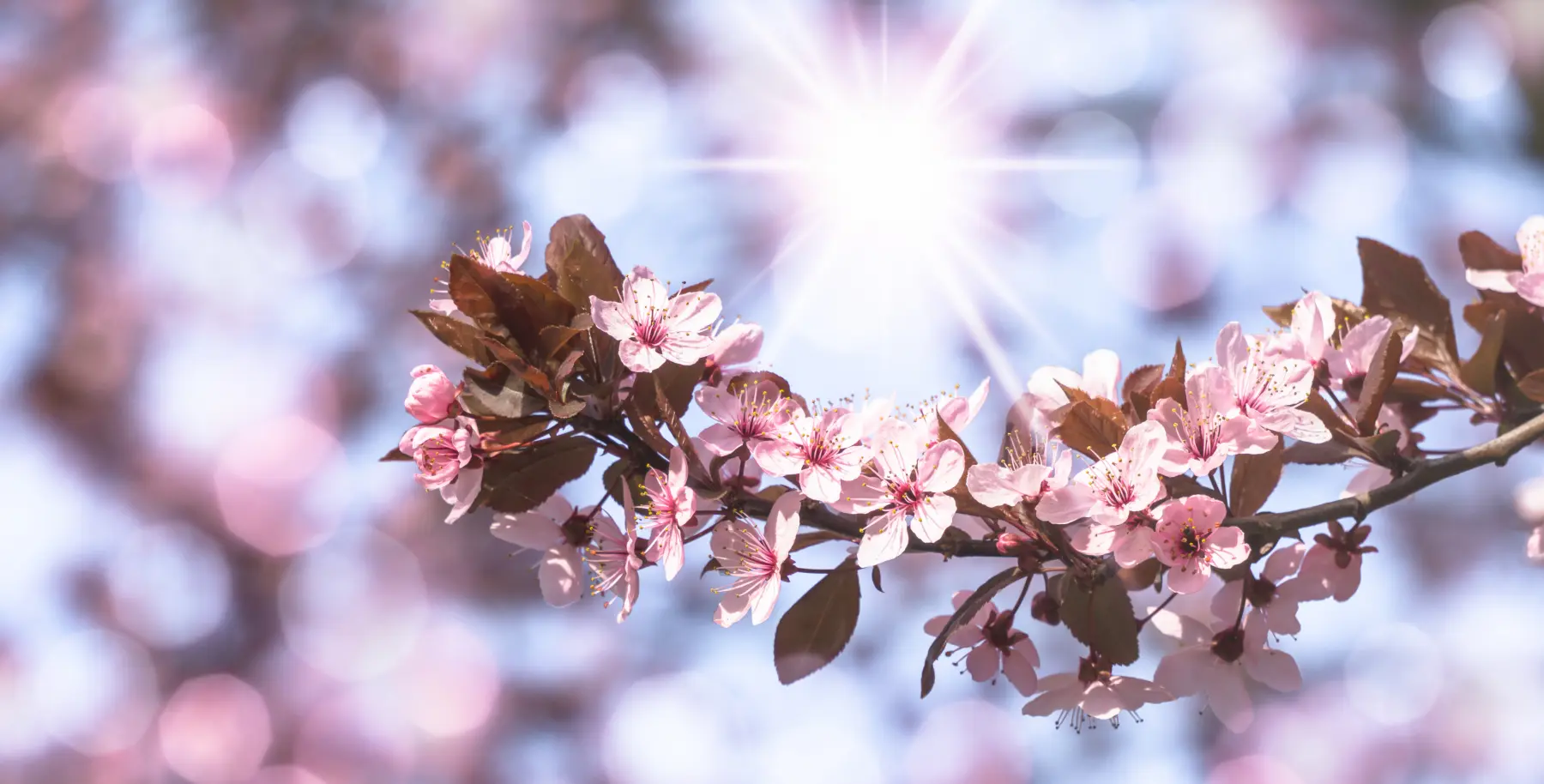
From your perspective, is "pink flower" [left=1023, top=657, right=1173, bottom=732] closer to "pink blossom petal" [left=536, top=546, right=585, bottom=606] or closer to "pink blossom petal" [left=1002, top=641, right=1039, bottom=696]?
"pink blossom petal" [left=1002, top=641, right=1039, bottom=696]

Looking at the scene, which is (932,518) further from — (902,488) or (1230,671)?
(1230,671)

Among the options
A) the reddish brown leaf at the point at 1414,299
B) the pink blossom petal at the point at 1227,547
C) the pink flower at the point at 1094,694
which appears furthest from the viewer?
the reddish brown leaf at the point at 1414,299

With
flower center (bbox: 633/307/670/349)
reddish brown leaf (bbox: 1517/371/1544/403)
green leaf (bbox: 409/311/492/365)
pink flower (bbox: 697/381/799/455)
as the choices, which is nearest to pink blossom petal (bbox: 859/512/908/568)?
pink flower (bbox: 697/381/799/455)

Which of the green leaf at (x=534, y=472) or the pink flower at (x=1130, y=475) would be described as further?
the green leaf at (x=534, y=472)

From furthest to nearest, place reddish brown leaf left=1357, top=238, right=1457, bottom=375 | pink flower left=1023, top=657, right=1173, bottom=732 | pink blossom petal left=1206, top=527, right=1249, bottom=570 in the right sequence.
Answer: reddish brown leaf left=1357, top=238, right=1457, bottom=375, pink flower left=1023, top=657, right=1173, bottom=732, pink blossom petal left=1206, top=527, right=1249, bottom=570

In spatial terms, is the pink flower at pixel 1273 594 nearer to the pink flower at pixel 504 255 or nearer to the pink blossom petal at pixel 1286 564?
the pink blossom petal at pixel 1286 564

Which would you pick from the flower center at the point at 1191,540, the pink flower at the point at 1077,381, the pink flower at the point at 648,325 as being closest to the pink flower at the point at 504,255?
the pink flower at the point at 648,325

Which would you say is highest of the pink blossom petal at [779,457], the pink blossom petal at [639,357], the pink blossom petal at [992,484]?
the pink blossom petal at [639,357]
